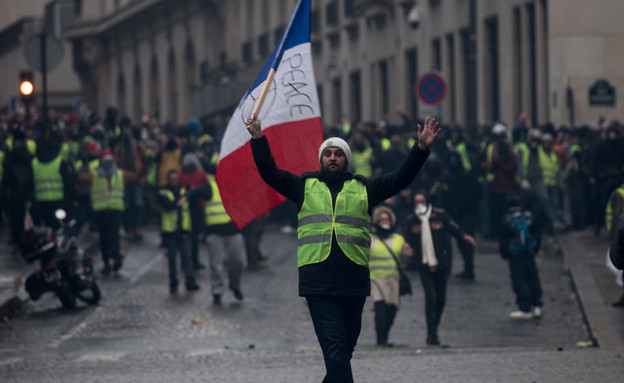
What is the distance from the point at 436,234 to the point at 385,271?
1.04 metres

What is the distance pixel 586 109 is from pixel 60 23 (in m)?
47.8

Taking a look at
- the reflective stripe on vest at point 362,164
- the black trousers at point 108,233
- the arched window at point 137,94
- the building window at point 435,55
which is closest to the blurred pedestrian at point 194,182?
the black trousers at point 108,233

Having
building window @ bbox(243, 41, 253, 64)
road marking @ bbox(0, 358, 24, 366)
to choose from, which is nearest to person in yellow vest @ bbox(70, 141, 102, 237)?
road marking @ bbox(0, 358, 24, 366)

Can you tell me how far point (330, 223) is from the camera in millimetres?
9492

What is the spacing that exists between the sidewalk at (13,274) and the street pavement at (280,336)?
163 millimetres

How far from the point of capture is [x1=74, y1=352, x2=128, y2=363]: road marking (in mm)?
13375

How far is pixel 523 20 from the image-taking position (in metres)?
31.1

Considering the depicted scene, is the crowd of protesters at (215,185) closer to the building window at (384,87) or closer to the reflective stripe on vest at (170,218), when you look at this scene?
the reflective stripe on vest at (170,218)

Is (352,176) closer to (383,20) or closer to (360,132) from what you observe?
(360,132)

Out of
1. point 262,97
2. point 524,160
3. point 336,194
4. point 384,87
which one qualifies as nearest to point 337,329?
point 336,194

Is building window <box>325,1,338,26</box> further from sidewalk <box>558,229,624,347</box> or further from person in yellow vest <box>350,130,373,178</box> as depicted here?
sidewalk <box>558,229,624,347</box>

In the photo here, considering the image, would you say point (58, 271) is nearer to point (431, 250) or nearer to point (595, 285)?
point (431, 250)

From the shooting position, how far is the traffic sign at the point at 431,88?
27.1 m

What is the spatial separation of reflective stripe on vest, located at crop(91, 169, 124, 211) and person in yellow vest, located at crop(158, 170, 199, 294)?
192 cm
